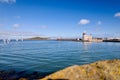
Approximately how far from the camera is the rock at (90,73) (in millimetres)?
8836

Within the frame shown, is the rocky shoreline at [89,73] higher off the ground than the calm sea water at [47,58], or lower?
higher

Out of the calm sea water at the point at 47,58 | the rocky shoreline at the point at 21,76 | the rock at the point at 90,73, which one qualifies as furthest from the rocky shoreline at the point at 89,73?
the calm sea water at the point at 47,58

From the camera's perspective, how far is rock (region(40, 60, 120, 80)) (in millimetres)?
8836

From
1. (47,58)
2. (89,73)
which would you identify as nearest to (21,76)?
(89,73)

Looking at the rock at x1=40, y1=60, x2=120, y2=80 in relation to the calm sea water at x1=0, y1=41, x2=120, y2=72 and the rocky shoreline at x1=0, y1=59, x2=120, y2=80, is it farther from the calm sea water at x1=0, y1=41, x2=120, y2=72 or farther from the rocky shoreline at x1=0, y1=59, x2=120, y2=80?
the calm sea water at x1=0, y1=41, x2=120, y2=72

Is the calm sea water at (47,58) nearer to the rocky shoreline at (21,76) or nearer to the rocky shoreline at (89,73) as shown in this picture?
the rocky shoreline at (21,76)

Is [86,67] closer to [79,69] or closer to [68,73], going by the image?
[79,69]

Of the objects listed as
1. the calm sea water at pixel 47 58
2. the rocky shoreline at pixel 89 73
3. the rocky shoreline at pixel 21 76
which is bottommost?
the calm sea water at pixel 47 58

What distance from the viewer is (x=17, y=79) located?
51.7 ft

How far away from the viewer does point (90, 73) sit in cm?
913

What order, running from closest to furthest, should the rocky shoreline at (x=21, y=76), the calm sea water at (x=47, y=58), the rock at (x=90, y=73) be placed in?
the rock at (x=90, y=73), the rocky shoreline at (x=21, y=76), the calm sea water at (x=47, y=58)

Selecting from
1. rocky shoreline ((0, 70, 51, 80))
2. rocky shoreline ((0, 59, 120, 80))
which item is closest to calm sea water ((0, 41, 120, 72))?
rocky shoreline ((0, 70, 51, 80))

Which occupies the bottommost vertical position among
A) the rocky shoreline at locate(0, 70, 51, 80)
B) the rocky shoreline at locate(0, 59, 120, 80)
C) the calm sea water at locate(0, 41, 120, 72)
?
the calm sea water at locate(0, 41, 120, 72)

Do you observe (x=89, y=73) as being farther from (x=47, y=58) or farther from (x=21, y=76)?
(x=47, y=58)
